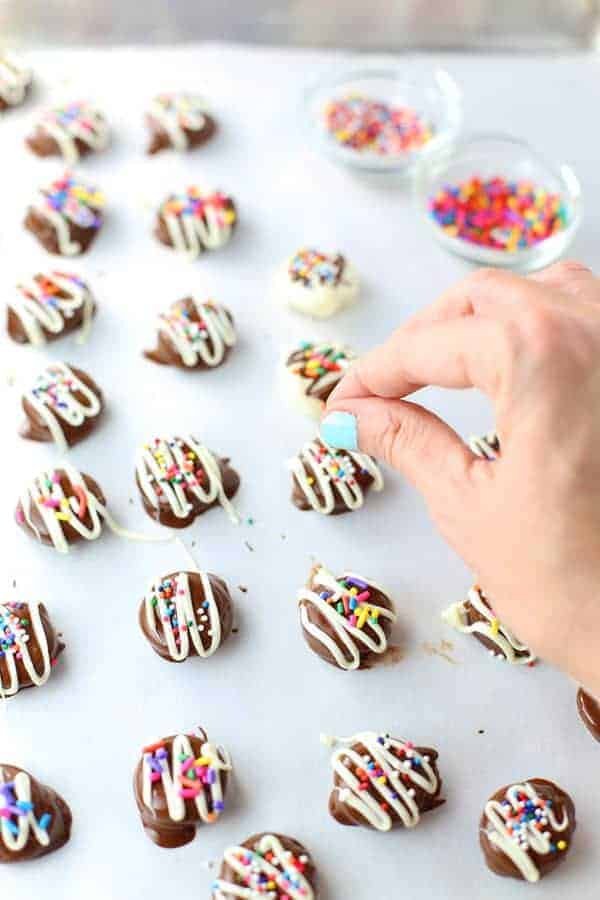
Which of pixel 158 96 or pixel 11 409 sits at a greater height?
pixel 158 96

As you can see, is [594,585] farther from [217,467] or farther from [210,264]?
[210,264]

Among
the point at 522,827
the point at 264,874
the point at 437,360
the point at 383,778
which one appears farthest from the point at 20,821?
the point at 437,360

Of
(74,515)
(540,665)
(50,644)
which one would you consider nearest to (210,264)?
(74,515)

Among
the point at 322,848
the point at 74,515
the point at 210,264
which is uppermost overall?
the point at 210,264

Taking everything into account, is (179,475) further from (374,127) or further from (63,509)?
(374,127)

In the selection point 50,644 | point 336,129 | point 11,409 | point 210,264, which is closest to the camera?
point 50,644

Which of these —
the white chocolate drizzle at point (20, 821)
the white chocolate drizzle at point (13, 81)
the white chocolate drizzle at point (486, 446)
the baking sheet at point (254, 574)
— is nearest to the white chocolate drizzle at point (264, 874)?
the baking sheet at point (254, 574)

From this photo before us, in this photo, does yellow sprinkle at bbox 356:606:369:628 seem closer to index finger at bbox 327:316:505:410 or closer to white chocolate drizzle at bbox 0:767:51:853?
index finger at bbox 327:316:505:410
